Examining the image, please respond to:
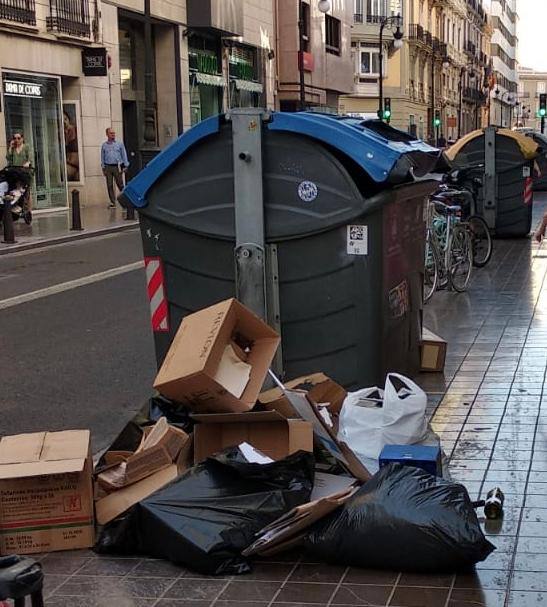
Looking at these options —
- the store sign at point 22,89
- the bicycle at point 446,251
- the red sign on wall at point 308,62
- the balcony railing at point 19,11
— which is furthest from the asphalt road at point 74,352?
the red sign on wall at point 308,62

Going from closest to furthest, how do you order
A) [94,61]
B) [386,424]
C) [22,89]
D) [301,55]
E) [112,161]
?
[386,424]
[22,89]
[112,161]
[94,61]
[301,55]

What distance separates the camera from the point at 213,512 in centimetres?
396

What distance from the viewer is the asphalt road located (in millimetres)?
6848

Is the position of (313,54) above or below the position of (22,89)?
above

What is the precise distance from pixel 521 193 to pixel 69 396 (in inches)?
462

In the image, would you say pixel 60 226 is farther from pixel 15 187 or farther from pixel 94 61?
pixel 94 61

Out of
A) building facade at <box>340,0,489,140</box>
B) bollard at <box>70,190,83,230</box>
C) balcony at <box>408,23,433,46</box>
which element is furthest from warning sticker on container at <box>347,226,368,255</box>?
balcony at <box>408,23,433,46</box>

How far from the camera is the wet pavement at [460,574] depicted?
12.0ft

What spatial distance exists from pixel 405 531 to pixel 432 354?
3.71 metres

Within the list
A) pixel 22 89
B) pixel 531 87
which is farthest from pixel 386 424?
pixel 531 87

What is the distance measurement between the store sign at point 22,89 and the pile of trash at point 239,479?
20211mm

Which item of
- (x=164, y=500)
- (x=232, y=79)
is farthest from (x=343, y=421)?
(x=232, y=79)

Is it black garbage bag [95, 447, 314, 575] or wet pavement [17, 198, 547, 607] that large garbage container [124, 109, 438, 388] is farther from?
black garbage bag [95, 447, 314, 575]

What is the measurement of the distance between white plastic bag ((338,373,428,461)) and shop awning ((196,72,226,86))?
3043 cm
